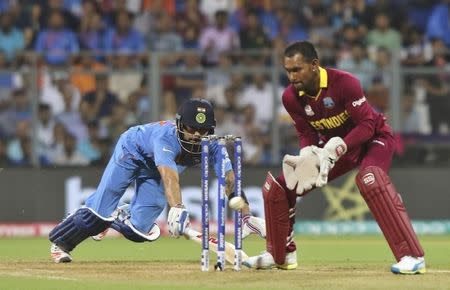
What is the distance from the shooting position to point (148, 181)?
431 inches

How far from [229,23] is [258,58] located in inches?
82.9

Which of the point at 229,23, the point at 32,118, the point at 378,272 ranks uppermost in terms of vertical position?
the point at 229,23

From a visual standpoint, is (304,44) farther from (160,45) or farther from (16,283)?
(160,45)

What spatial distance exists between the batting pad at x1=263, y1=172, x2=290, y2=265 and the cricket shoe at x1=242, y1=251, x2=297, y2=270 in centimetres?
5

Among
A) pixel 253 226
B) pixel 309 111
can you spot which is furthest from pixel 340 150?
pixel 253 226

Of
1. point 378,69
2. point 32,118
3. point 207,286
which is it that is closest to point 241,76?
point 378,69

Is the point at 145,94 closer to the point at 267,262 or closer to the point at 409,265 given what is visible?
the point at 267,262

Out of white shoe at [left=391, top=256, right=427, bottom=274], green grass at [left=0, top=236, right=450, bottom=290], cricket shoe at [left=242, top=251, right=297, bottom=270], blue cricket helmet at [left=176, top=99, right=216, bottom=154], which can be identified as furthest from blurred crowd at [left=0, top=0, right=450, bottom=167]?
white shoe at [left=391, top=256, right=427, bottom=274]

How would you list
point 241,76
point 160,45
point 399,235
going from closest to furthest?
point 399,235 < point 241,76 < point 160,45

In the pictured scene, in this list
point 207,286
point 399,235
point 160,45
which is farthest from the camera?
point 160,45

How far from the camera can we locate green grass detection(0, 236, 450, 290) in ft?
27.3

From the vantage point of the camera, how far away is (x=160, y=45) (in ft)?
58.0

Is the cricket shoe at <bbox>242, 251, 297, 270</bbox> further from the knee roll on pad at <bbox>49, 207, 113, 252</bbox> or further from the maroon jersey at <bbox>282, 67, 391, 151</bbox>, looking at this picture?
the knee roll on pad at <bbox>49, 207, 113, 252</bbox>

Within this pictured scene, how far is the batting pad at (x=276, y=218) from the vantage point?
9477mm
